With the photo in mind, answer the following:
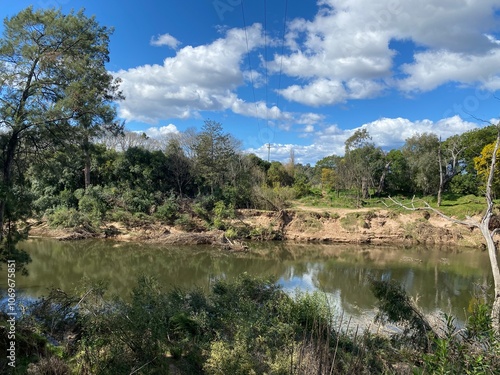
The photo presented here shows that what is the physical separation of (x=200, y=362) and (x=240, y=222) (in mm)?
20166

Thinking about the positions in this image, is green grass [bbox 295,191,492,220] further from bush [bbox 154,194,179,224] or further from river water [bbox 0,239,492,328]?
bush [bbox 154,194,179,224]

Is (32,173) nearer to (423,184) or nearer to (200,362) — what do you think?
(200,362)

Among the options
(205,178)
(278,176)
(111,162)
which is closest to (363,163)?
(278,176)

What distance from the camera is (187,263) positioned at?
712 inches

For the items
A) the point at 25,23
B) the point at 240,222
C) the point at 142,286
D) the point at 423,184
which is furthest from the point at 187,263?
the point at 423,184

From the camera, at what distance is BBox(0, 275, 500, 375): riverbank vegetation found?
3.96 m

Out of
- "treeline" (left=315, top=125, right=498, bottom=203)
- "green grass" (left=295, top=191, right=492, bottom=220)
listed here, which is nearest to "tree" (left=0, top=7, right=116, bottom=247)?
"green grass" (left=295, top=191, right=492, bottom=220)

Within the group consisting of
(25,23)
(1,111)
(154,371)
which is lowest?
(154,371)

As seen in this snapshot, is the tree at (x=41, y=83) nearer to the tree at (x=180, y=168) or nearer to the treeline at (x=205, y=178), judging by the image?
the treeline at (x=205, y=178)

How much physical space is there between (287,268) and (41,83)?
44.1ft

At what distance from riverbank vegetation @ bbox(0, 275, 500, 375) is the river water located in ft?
12.9

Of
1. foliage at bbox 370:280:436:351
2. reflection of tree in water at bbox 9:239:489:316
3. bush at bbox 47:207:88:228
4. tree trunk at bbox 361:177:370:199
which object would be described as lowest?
reflection of tree in water at bbox 9:239:489:316

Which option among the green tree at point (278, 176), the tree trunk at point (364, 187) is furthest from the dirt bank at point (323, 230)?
the green tree at point (278, 176)

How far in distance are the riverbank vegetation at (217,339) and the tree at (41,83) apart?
12.6 feet
